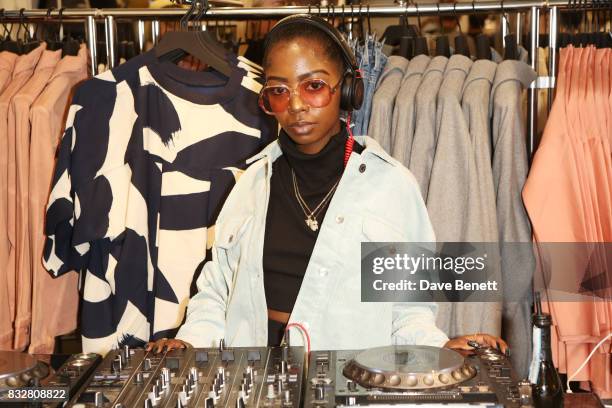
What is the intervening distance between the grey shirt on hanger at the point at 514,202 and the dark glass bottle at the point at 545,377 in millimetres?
868

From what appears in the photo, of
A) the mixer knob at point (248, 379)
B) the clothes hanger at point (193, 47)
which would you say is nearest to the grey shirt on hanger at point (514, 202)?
the clothes hanger at point (193, 47)

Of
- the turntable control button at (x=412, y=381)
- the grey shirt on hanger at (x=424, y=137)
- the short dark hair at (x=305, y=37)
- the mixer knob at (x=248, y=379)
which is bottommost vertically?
the mixer knob at (x=248, y=379)

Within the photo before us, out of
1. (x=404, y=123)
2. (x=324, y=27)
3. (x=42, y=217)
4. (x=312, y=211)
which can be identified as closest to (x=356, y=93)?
(x=324, y=27)

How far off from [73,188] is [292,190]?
68 cm

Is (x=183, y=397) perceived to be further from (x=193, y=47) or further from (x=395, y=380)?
(x=193, y=47)

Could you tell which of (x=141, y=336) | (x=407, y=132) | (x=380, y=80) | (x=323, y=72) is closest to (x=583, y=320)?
(x=407, y=132)

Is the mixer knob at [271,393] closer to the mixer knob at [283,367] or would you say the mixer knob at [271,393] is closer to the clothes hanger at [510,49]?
the mixer knob at [283,367]

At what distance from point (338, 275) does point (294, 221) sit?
15 centimetres

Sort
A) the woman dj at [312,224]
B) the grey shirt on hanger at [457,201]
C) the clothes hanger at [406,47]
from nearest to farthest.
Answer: the woman dj at [312,224], the grey shirt on hanger at [457,201], the clothes hanger at [406,47]

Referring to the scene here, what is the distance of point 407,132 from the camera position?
197 cm

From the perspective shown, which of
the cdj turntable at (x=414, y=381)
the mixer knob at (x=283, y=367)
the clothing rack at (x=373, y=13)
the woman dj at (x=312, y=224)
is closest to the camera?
the cdj turntable at (x=414, y=381)

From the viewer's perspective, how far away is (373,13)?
2.09 metres

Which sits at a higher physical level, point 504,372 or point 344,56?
point 344,56

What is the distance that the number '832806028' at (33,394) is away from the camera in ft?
3.11
